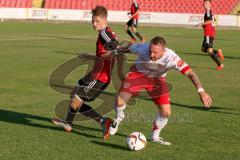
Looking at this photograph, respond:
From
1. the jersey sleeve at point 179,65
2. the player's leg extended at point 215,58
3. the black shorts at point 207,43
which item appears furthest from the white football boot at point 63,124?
the black shorts at point 207,43

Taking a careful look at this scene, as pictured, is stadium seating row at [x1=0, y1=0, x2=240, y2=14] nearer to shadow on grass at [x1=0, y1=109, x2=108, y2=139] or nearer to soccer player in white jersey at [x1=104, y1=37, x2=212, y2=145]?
shadow on grass at [x1=0, y1=109, x2=108, y2=139]

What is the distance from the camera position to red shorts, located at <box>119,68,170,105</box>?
26.5 ft

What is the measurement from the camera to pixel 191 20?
47.0m

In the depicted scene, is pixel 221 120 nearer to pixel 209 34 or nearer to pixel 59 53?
pixel 209 34

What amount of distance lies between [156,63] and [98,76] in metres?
1.05

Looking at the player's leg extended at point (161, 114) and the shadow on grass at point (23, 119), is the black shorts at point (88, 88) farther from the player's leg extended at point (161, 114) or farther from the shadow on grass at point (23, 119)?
the player's leg extended at point (161, 114)

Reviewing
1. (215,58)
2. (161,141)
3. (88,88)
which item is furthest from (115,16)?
(161,141)

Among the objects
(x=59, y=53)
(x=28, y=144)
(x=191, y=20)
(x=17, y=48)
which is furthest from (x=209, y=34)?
(x=191, y=20)

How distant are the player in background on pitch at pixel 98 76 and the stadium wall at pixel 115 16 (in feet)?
126

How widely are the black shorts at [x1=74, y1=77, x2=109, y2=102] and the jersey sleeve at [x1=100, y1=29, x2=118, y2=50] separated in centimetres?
58

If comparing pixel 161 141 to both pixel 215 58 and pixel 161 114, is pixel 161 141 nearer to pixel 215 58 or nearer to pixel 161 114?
pixel 161 114

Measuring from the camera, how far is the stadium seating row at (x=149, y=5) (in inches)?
2026

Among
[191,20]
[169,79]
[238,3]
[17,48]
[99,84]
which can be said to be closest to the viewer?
[99,84]

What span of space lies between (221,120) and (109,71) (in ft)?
8.16
